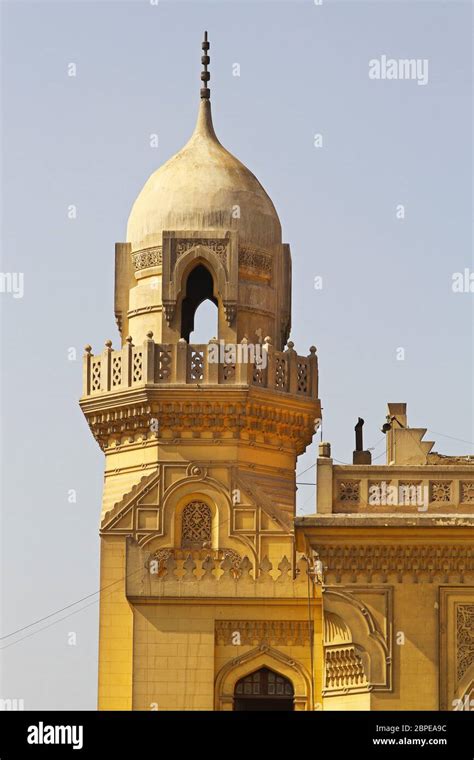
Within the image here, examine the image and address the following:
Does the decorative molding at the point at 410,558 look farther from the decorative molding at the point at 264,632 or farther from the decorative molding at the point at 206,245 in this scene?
the decorative molding at the point at 206,245

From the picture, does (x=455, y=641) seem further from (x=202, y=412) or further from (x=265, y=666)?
(x=202, y=412)

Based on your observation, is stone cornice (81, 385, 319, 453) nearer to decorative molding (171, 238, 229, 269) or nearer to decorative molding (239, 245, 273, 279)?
decorative molding (239, 245, 273, 279)

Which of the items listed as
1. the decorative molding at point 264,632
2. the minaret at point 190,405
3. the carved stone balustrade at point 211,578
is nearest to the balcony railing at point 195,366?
the minaret at point 190,405

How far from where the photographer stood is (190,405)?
163 feet

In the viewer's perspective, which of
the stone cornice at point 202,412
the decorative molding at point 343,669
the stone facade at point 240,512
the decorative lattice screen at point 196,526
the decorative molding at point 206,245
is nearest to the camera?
the stone facade at point 240,512

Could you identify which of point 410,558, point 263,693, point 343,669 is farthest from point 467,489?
point 263,693

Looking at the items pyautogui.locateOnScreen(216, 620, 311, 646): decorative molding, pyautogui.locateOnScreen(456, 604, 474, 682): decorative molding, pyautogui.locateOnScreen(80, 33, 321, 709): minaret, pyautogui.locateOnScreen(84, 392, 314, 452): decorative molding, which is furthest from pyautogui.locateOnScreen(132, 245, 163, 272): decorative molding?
pyautogui.locateOnScreen(456, 604, 474, 682): decorative molding

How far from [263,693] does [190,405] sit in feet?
16.0

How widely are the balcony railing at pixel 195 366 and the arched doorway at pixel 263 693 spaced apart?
489 centimetres

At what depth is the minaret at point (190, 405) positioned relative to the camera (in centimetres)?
4903
